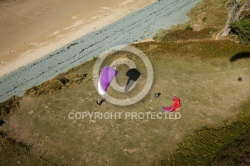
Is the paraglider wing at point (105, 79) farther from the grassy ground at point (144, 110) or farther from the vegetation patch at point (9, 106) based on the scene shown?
the vegetation patch at point (9, 106)

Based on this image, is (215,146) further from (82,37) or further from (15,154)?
(82,37)

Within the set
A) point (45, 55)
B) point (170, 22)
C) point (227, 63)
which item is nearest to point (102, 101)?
point (45, 55)

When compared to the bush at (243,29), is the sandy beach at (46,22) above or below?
below

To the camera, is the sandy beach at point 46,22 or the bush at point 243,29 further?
the sandy beach at point 46,22

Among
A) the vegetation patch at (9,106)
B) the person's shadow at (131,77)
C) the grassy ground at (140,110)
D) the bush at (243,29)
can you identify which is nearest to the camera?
the grassy ground at (140,110)

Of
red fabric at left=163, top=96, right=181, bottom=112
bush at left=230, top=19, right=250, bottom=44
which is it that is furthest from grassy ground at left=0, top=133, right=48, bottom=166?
bush at left=230, top=19, right=250, bottom=44

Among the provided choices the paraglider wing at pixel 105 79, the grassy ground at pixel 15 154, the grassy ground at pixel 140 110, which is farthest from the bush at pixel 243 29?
the grassy ground at pixel 15 154

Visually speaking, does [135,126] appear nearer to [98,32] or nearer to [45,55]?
[45,55]

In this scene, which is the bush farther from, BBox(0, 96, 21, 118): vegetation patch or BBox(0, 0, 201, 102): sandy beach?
BBox(0, 96, 21, 118): vegetation patch
